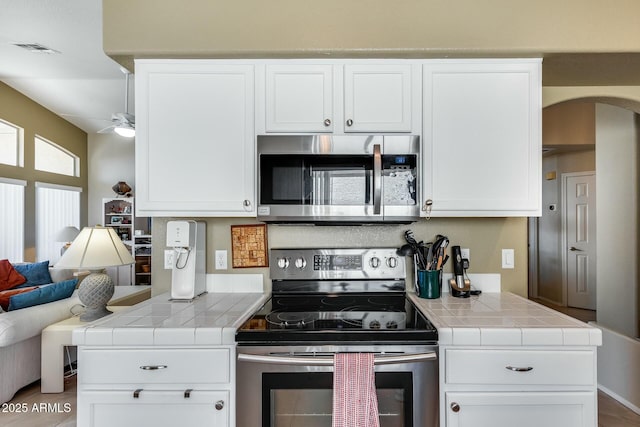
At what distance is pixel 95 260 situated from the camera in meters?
2.57

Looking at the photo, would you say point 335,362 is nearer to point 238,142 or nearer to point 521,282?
point 238,142

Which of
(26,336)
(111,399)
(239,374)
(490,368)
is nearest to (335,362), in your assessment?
(239,374)

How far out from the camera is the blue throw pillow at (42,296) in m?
2.82

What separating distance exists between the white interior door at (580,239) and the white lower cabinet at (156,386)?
18.4ft

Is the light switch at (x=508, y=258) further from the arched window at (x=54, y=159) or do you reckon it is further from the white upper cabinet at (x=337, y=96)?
the arched window at (x=54, y=159)

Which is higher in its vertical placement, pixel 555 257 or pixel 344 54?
pixel 344 54

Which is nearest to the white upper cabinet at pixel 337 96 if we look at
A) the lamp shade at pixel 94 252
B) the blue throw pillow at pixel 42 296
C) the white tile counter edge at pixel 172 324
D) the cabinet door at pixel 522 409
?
the white tile counter edge at pixel 172 324

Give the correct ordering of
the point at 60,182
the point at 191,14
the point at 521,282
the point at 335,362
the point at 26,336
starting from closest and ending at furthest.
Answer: the point at 335,362 < the point at 191,14 < the point at 521,282 < the point at 26,336 < the point at 60,182

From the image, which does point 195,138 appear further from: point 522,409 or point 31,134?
point 31,134

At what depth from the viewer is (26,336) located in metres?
2.71

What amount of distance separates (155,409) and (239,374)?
357 millimetres

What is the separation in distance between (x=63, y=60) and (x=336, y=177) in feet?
14.6

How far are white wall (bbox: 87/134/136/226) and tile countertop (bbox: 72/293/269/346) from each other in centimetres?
694

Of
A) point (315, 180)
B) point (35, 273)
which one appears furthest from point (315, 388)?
point (35, 273)
